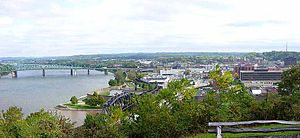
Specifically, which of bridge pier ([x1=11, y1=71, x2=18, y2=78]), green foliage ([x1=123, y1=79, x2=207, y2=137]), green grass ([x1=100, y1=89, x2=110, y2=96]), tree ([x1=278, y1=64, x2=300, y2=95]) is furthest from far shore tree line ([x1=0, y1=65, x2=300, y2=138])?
bridge pier ([x1=11, y1=71, x2=18, y2=78])

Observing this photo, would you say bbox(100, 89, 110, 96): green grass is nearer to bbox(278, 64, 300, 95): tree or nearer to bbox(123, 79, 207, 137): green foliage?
Answer: bbox(278, 64, 300, 95): tree

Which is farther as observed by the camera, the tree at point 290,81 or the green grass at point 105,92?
the green grass at point 105,92

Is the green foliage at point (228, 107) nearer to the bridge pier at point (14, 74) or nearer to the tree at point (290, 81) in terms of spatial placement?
the tree at point (290, 81)

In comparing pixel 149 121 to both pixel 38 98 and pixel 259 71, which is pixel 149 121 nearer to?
pixel 38 98

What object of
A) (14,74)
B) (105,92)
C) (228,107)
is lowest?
(14,74)

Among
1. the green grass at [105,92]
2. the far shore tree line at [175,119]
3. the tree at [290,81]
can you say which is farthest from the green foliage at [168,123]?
the green grass at [105,92]

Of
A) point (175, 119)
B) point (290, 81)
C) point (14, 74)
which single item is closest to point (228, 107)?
point (175, 119)

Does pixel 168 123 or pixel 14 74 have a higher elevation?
pixel 168 123

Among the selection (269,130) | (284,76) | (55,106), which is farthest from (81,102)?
(269,130)

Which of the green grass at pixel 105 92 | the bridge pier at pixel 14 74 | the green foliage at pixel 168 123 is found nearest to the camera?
the green foliage at pixel 168 123

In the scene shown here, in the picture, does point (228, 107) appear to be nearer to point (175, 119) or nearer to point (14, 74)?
point (175, 119)

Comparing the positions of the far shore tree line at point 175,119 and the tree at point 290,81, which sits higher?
the tree at point 290,81
